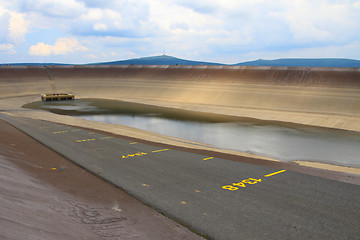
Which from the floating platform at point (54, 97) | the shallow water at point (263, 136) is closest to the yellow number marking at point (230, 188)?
the shallow water at point (263, 136)

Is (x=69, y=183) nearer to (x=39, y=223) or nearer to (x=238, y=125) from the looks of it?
(x=39, y=223)

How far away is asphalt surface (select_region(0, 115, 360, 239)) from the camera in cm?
740

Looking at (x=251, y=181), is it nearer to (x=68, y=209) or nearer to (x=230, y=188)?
(x=230, y=188)

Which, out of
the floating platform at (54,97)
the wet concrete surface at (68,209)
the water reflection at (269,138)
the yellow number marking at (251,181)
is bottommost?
the water reflection at (269,138)

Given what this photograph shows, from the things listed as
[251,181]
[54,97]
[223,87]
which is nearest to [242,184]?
[251,181]

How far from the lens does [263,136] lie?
25734mm

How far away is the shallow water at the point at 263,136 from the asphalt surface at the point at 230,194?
7.70 meters

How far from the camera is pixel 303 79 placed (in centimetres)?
4762

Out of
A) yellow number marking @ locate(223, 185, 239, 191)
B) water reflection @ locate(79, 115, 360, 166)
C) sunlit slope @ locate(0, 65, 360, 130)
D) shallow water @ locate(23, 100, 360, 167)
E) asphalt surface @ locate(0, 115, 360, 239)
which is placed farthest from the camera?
sunlit slope @ locate(0, 65, 360, 130)

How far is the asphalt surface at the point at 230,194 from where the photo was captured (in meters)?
7.40

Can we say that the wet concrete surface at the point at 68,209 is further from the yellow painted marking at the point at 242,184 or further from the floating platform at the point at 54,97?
the floating platform at the point at 54,97

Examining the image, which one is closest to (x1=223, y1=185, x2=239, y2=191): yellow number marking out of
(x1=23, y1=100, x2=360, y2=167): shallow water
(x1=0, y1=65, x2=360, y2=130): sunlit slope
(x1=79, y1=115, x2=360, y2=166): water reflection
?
(x1=79, y1=115, x2=360, y2=166): water reflection

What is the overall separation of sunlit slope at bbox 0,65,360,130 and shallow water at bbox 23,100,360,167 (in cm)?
584

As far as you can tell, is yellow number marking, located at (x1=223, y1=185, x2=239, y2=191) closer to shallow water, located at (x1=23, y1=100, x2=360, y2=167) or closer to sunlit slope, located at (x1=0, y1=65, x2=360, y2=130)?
shallow water, located at (x1=23, y1=100, x2=360, y2=167)
